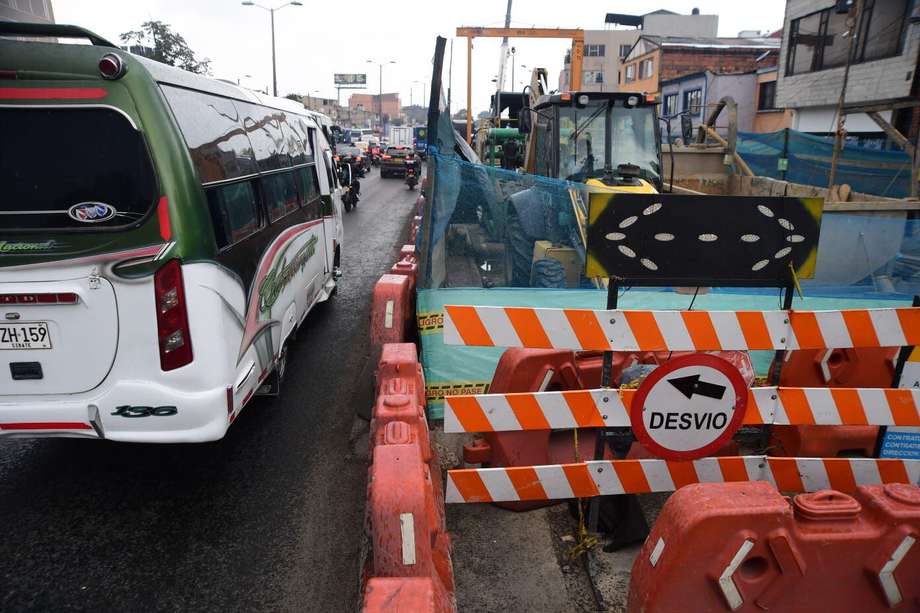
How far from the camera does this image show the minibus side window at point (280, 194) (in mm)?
5469

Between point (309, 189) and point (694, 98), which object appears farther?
point (694, 98)

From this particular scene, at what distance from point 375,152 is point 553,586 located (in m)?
50.0

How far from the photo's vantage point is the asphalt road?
3.53 metres

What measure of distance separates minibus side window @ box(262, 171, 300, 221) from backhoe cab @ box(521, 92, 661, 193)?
13.0 feet

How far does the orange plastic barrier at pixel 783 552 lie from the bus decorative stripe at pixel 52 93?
369cm

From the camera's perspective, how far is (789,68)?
76.6 feet

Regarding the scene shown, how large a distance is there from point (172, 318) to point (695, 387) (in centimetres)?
301

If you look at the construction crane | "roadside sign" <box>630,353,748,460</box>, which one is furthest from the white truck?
"roadside sign" <box>630,353,748,460</box>

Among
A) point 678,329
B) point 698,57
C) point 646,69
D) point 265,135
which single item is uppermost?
point 698,57

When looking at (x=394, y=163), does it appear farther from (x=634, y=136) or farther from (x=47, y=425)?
(x=47, y=425)

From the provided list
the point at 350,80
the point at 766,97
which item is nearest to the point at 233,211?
the point at 766,97

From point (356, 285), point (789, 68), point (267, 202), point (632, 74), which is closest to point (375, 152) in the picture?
point (632, 74)

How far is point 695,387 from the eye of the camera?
333 cm

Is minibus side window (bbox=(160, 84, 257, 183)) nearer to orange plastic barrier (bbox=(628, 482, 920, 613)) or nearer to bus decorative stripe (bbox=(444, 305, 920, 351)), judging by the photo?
bus decorative stripe (bbox=(444, 305, 920, 351))
